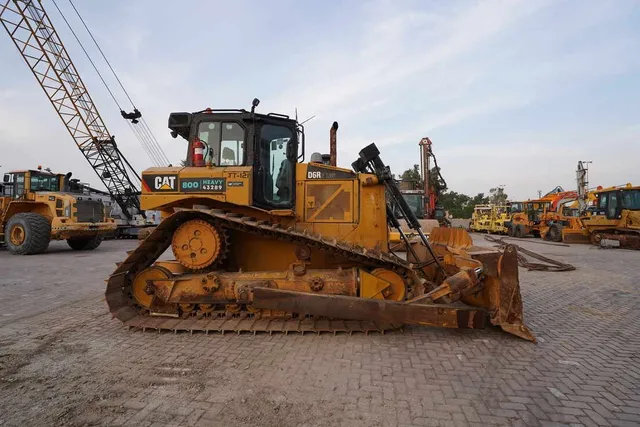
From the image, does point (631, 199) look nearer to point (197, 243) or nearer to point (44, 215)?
point (197, 243)

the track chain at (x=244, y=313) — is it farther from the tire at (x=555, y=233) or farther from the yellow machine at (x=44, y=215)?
the tire at (x=555, y=233)

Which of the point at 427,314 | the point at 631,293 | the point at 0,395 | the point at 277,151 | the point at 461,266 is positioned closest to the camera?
the point at 0,395

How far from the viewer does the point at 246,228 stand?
15.1 ft

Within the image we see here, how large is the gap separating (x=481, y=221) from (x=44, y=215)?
112ft

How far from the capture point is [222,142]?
16.5 feet

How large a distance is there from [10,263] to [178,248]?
10.2 meters

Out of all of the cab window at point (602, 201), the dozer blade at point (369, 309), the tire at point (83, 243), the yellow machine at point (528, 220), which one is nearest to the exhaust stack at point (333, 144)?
the dozer blade at point (369, 309)

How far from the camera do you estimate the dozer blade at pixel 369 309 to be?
13.2ft

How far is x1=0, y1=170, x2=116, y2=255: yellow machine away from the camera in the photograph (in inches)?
515

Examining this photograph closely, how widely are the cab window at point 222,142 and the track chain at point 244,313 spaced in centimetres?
87

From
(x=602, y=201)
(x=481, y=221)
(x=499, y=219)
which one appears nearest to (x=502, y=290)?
(x=602, y=201)

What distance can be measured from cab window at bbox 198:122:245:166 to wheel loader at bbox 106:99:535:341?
2 cm

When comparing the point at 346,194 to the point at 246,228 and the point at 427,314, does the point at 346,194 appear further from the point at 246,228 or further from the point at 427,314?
the point at 427,314

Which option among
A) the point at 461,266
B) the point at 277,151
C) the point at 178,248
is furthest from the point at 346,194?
the point at 178,248
